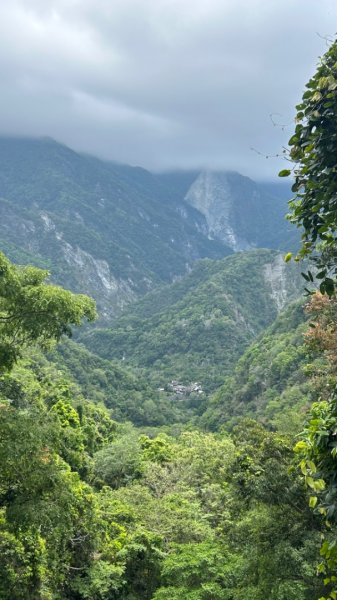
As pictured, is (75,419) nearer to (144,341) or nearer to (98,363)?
(98,363)

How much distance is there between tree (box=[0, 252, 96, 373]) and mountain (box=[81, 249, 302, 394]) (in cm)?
10823

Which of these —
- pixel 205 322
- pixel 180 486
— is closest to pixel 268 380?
pixel 180 486

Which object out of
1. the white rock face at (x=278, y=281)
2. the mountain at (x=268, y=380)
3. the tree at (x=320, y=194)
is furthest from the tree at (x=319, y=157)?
the white rock face at (x=278, y=281)

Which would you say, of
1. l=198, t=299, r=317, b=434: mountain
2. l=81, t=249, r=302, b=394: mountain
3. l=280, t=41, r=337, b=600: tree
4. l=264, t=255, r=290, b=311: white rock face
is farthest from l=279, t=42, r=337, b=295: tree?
l=264, t=255, r=290, b=311: white rock face

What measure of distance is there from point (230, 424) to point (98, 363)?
43451mm

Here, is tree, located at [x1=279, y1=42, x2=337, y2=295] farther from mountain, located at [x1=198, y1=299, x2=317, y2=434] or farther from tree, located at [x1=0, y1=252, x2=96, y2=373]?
mountain, located at [x1=198, y1=299, x2=317, y2=434]

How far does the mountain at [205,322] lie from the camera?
435 ft

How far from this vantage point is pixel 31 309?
26.9ft

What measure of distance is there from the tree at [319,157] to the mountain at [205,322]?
11274 cm

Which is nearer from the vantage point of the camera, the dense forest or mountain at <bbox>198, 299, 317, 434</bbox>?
the dense forest

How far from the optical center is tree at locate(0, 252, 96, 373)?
26.2 feet

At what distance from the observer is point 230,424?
6494cm

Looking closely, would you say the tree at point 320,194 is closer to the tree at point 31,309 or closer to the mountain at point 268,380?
the tree at point 31,309

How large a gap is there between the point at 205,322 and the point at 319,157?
141m
